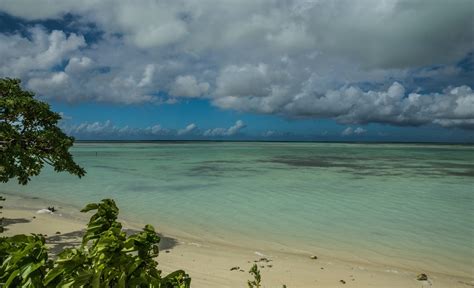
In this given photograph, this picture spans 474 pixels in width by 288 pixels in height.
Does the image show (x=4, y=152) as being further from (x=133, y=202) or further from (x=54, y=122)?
(x=133, y=202)

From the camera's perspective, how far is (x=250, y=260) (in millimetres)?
9953

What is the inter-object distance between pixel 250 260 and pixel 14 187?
24277 mm

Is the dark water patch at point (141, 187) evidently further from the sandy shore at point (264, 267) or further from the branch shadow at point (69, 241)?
the branch shadow at point (69, 241)

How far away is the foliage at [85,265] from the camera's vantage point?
1.76m

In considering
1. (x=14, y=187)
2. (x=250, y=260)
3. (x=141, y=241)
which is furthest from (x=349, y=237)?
(x=14, y=187)

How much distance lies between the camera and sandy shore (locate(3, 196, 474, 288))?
27.5 feet

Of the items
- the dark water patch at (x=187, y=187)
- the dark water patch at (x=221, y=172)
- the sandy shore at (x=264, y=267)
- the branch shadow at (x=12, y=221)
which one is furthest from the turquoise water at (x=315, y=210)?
the branch shadow at (x=12, y=221)

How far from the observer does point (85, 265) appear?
6.72ft

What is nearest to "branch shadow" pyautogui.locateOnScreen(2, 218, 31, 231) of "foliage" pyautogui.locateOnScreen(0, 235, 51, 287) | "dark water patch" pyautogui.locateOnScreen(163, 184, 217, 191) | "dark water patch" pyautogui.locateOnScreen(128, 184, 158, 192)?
"dark water patch" pyautogui.locateOnScreen(128, 184, 158, 192)

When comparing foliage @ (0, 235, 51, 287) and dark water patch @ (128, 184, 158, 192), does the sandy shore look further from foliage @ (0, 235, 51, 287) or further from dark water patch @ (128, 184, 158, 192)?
dark water patch @ (128, 184, 158, 192)

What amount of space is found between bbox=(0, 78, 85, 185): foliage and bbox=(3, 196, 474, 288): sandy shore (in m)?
2.84

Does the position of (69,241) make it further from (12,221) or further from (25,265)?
(25,265)

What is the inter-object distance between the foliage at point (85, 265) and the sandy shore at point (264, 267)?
616cm

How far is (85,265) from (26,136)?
8.93 meters
